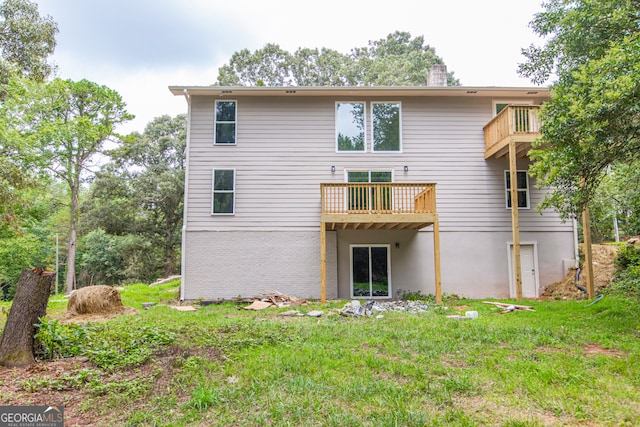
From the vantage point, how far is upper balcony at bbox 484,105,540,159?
10.5 metres

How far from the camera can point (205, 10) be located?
13.0m

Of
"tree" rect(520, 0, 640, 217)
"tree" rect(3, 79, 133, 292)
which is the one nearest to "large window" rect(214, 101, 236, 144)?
"tree" rect(3, 79, 133, 292)

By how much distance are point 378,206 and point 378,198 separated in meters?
0.22

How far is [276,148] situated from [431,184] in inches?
194

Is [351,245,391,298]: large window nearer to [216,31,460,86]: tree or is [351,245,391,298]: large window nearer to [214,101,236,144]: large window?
[214,101,236,144]: large window

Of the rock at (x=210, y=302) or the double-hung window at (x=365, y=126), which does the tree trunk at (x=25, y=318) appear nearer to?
the rock at (x=210, y=302)

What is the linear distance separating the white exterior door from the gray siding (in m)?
0.63

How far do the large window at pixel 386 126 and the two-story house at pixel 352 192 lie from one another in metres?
0.03

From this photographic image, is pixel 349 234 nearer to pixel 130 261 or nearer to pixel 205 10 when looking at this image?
pixel 205 10

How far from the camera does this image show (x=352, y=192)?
11.3m

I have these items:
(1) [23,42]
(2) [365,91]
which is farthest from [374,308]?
(1) [23,42]

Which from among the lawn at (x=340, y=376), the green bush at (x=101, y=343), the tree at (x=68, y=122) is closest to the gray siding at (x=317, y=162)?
the lawn at (x=340, y=376)

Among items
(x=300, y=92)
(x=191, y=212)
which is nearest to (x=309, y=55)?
(x=300, y=92)

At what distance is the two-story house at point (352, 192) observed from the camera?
11.6m
